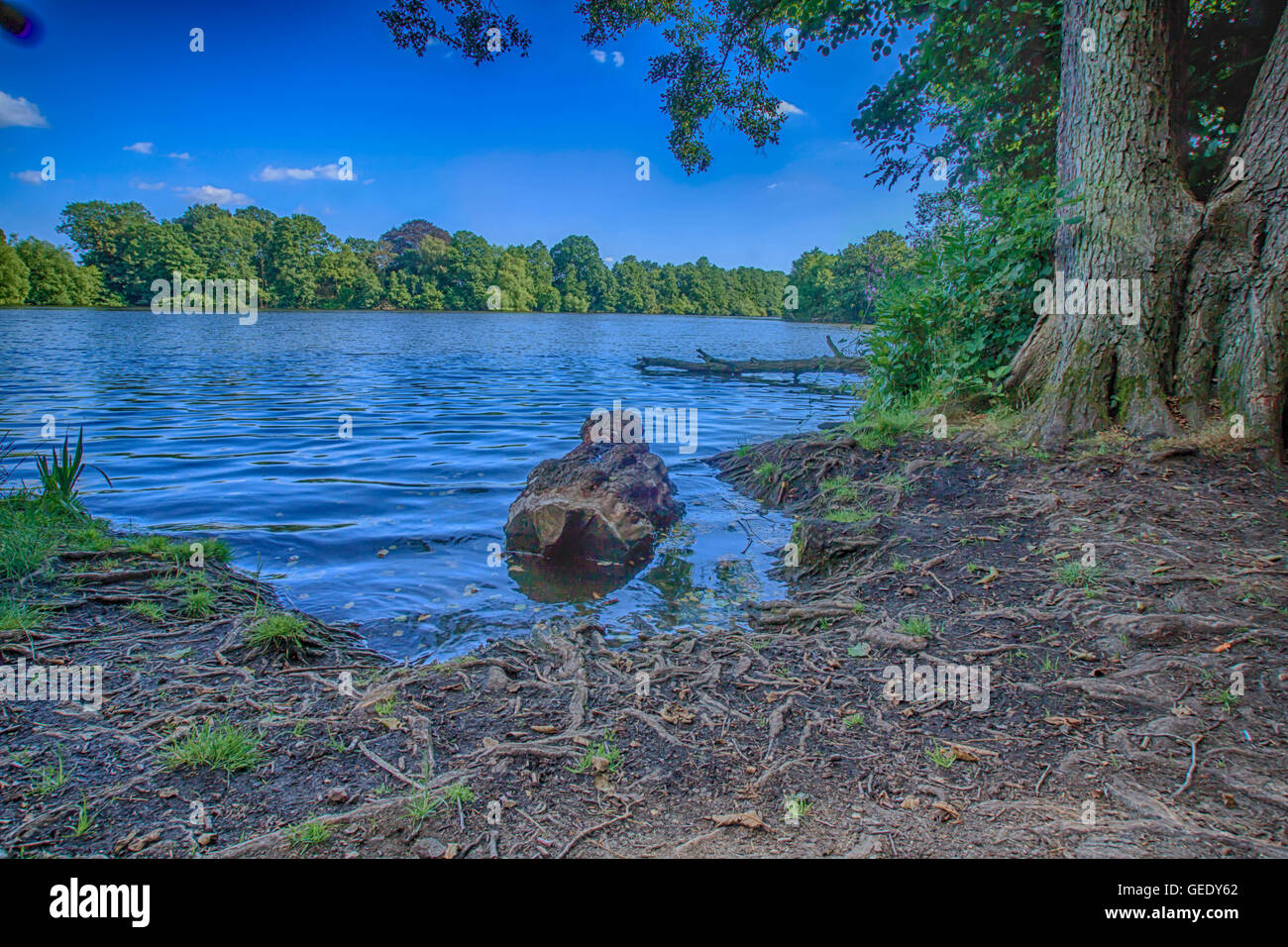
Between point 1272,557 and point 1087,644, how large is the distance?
174 centimetres

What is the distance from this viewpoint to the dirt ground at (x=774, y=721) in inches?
96.1

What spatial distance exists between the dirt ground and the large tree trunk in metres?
1.12

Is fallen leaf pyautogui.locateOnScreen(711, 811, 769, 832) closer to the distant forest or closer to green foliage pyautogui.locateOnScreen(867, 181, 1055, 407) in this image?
green foliage pyautogui.locateOnScreen(867, 181, 1055, 407)

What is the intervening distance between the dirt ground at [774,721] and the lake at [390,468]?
2.78 feet

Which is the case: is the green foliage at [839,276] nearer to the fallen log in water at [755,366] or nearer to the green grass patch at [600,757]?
the fallen log in water at [755,366]

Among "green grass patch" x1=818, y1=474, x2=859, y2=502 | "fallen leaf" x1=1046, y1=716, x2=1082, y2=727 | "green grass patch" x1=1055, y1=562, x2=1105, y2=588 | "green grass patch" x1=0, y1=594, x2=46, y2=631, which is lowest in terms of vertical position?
"fallen leaf" x1=1046, y1=716, x2=1082, y2=727

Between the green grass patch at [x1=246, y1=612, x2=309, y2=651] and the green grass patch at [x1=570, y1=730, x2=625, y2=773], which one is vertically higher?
the green grass patch at [x1=246, y1=612, x2=309, y2=651]

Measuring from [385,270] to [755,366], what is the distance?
85846mm

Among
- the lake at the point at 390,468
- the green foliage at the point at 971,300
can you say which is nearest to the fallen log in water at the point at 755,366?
the lake at the point at 390,468

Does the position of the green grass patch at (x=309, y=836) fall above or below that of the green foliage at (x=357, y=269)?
below

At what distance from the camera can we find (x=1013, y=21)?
8391mm

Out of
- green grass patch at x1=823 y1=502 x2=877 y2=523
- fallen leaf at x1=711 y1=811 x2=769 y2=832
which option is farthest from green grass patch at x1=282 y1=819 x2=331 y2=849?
green grass patch at x1=823 y1=502 x2=877 y2=523

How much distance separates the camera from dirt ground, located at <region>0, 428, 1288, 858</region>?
244 centimetres

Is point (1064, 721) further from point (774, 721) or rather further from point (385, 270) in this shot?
point (385, 270)
